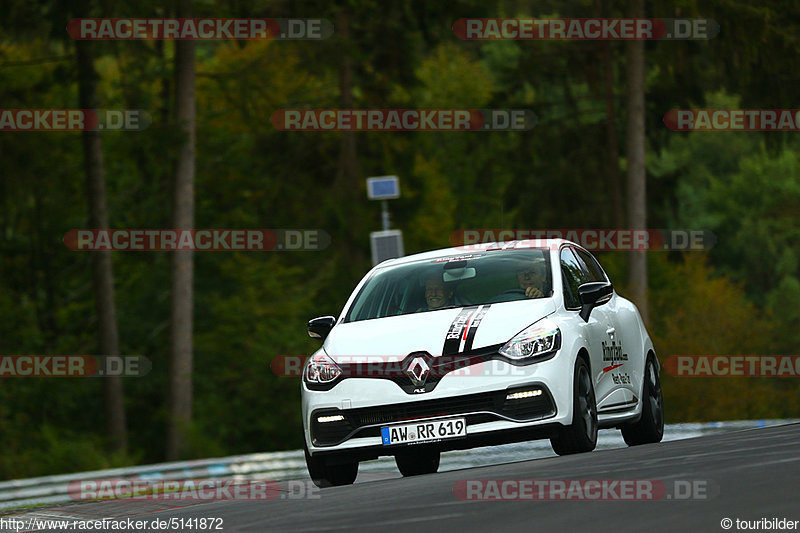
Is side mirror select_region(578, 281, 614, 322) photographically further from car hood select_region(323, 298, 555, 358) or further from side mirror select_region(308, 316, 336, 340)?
side mirror select_region(308, 316, 336, 340)

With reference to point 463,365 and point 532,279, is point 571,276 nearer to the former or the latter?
point 532,279

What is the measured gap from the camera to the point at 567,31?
1480 inches

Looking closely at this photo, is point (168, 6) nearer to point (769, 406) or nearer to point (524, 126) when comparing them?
point (524, 126)

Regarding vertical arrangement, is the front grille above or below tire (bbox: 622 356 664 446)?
above

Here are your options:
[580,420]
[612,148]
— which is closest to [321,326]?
[580,420]

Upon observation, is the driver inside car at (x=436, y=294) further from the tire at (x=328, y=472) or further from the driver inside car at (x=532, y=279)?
the tire at (x=328, y=472)

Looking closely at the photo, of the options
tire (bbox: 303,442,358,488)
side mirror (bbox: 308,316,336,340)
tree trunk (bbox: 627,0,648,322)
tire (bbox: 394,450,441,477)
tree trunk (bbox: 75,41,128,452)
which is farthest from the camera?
tree trunk (bbox: 75,41,128,452)

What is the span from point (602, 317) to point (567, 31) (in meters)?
26.5

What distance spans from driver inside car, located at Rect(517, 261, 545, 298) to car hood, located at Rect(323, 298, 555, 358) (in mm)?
239

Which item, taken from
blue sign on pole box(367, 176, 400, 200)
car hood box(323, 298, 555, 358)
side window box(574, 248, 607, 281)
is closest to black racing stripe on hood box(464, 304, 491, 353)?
car hood box(323, 298, 555, 358)

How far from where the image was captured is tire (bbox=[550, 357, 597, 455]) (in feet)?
34.9

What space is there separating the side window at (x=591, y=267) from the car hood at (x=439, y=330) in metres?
2.04

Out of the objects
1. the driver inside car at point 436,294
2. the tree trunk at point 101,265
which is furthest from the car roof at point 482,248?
the tree trunk at point 101,265

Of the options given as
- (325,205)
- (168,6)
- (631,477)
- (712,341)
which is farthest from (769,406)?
(631,477)
